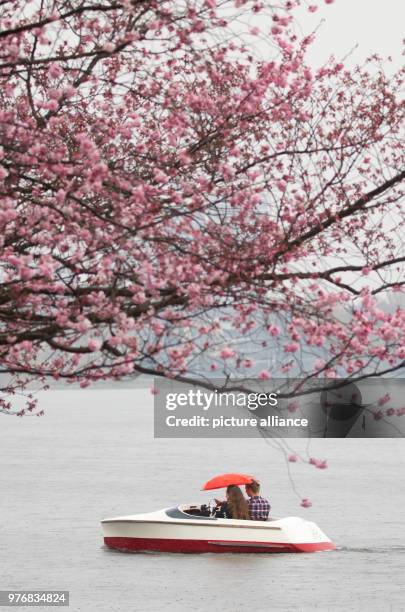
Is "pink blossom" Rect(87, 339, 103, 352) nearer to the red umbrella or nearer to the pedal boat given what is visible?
the red umbrella

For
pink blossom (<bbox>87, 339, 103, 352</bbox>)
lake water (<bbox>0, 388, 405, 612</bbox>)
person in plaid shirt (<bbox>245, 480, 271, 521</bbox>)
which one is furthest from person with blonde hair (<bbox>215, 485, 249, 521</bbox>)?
pink blossom (<bbox>87, 339, 103, 352</bbox>)

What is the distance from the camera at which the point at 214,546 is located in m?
37.6

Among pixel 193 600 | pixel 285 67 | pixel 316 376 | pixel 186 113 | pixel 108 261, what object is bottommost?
pixel 193 600

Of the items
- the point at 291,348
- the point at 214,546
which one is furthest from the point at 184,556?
the point at 291,348

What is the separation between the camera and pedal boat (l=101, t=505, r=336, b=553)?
36906 millimetres

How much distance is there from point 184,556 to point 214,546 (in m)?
3.63

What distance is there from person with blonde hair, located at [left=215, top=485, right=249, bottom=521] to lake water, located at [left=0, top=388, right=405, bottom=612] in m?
2.57

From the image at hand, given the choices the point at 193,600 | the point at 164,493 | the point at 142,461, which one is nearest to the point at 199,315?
the point at 193,600

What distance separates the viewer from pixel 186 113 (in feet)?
43.4

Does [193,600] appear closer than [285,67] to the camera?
No

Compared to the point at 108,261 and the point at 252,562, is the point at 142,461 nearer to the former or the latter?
the point at 252,562

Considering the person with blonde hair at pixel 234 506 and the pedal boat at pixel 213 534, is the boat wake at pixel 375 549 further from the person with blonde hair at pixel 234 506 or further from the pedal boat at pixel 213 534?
the person with blonde hair at pixel 234 506

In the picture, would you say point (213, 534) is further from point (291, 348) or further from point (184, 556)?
point (291, 348)

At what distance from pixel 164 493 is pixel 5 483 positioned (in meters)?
13.0
